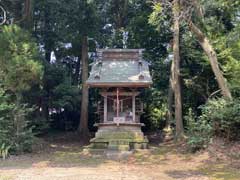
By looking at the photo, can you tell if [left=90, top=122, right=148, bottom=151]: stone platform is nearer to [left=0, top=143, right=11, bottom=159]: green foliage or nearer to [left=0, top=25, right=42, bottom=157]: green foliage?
[left=0, top=25, right=42, bottom=157]: green foliage

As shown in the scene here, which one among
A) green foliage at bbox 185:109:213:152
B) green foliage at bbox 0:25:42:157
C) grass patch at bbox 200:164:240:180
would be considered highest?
green foliage at bbox 0:25:42:157

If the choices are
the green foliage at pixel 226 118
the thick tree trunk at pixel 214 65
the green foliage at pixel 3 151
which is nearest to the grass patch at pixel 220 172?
the green foliage at pixel 226 118

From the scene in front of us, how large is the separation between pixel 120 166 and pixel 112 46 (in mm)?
13482

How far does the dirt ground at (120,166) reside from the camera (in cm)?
980

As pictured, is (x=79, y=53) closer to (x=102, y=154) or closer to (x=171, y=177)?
(x=102, y=154)

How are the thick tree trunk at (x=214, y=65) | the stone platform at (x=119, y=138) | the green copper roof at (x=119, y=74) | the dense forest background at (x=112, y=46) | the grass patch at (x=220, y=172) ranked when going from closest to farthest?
the grass patch at (x=220, y=172)
the thick tree trunk at (x=214, y=65)
the dense forest background at (x=112, y=46)
the stone platform at (x=119, y=138)
the green copper roof at (x=119, y=74)

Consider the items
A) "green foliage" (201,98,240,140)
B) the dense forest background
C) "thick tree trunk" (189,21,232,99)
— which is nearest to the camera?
"green foliage" (201,98,240,140)

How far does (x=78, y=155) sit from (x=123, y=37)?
11.4m

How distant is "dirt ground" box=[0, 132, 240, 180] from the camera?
9.80m

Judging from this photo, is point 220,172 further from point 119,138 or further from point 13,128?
point 13,128

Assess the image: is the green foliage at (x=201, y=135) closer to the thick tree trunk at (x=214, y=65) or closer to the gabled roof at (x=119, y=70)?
the thick tree trunk at (x=214, y=65)

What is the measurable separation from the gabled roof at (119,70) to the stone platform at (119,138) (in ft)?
6.56

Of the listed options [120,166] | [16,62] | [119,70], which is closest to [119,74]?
[119,70]

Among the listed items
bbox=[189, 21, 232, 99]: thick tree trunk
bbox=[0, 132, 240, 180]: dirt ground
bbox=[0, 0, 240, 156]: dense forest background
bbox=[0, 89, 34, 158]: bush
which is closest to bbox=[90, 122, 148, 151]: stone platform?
bbox=[0, 132, 240, 180]: dirt ground
